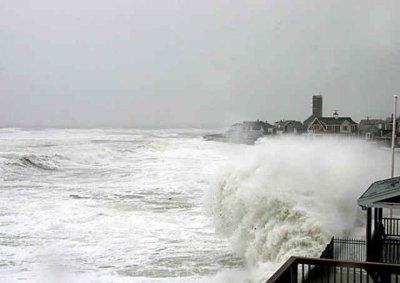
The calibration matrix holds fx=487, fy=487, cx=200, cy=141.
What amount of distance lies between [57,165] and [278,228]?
36562 millimetres

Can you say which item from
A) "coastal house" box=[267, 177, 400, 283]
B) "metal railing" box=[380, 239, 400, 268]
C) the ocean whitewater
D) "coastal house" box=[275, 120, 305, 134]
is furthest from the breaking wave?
"coastal house" box=[275, 120, 305, 134]

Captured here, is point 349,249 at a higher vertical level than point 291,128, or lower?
lower

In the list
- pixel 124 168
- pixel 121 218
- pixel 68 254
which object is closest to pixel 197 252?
pixel 68 254

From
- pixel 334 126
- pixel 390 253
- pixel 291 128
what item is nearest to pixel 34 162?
pixel 390 253

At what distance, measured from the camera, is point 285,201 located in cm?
1496

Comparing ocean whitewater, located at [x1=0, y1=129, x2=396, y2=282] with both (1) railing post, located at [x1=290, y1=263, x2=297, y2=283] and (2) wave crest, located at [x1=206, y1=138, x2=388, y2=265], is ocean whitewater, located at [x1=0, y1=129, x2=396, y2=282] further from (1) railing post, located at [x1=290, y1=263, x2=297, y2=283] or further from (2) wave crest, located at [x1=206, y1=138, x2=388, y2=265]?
(1) railing post, located at [x1=290, y1=263, x2=297, y2=283]

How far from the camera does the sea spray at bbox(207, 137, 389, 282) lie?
43.3 feet

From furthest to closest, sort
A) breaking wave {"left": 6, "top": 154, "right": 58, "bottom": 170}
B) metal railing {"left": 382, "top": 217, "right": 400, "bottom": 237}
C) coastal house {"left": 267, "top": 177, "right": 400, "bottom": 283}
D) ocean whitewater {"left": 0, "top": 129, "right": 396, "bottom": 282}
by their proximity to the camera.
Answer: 1. breaking wave {"left": 6, "top": 154, "right": 58, "bottom": 170}
2. ocean whitewater {"left": 0, "top": 129, "right": 396, "bottom": 282}
3. metal railing {"left": 382, "top": 217, "right": 400, "bottom": 237}
4. coastal house {"left": 267, "top": 177, "right": 400, "bottom": 283}

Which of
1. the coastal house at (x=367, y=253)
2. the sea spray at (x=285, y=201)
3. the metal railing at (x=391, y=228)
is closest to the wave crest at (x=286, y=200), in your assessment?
the sea spray at (x=285, y=201)

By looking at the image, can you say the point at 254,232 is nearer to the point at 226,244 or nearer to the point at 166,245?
the point at 226,244

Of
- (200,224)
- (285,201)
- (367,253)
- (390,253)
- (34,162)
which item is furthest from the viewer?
(34,162)

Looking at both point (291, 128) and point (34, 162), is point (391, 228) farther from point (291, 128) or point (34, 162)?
point (291, 128)

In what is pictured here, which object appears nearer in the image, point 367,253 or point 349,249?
point 367,253

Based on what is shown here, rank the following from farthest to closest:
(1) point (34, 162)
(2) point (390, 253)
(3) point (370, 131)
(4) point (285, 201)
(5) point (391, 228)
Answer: (3) point (370, 131) < (1) point (34, 162) < (4) point (285, 201) < (5) point (391, 228) < (2) point (390, 253)
